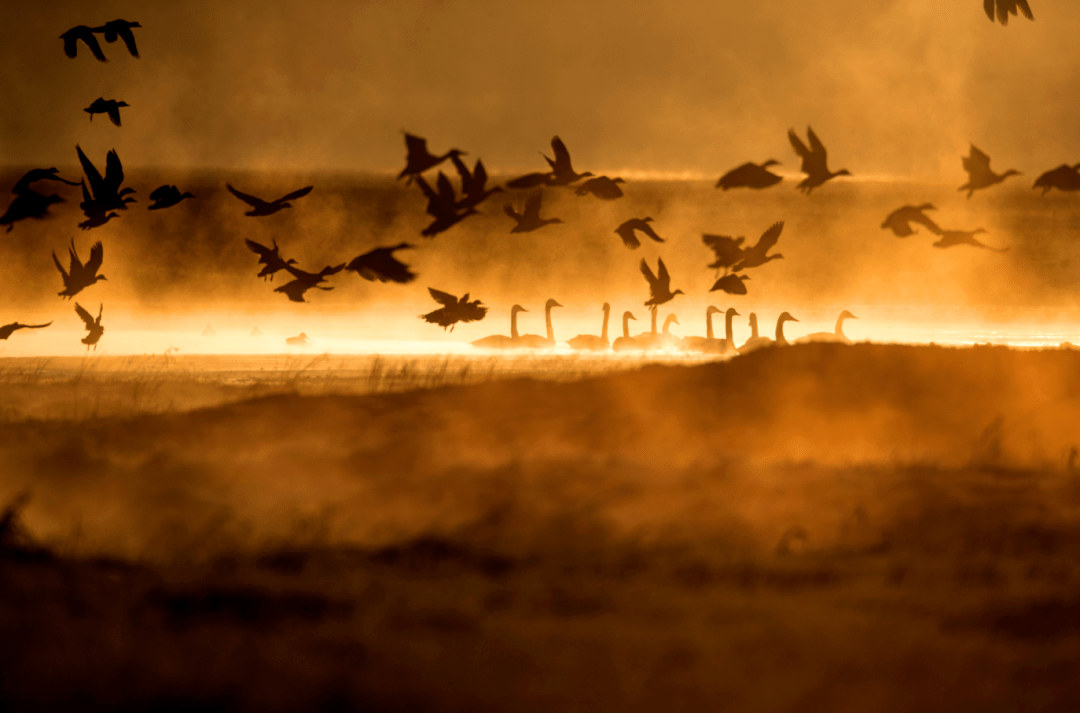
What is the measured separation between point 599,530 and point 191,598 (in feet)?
8.51

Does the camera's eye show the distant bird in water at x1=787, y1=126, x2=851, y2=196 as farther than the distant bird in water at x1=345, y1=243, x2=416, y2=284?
Yes

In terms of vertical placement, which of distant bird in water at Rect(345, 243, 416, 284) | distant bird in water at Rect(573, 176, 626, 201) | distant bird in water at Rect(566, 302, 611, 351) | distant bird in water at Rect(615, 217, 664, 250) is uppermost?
distant bird in water at Rect(573, 176, 626, 201)

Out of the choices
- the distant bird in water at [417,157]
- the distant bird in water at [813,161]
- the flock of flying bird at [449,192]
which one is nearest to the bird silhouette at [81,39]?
the flock of flying bird at [449,192]

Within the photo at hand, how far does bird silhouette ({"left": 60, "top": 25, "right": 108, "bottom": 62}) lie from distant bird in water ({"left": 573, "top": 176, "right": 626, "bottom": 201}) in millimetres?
5500

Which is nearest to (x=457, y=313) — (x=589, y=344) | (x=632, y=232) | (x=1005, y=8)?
(x=632, y=232)

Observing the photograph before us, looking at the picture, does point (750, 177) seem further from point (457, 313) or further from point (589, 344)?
point (589, 344)

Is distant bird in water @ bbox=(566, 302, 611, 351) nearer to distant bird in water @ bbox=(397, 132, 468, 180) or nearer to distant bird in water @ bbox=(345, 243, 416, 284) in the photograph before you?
distant bird in water @ bbox=(345, 243, 416, 284)

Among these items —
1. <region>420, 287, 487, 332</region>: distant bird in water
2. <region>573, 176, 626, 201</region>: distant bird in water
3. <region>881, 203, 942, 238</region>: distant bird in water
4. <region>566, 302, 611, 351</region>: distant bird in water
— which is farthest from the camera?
<region>566, 302, 611, 351</region>: distant bird in water

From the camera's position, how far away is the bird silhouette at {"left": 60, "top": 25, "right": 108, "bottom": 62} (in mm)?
10188

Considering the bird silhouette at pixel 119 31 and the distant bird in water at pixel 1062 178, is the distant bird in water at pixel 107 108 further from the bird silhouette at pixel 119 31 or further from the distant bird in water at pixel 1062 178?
the distant bird in water at pixel 1062 178

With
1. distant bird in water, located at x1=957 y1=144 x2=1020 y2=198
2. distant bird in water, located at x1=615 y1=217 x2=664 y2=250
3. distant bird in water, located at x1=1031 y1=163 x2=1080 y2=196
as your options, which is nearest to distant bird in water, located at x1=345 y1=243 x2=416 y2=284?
distant bird in water, located at x1=615 y1=217 x2=664 y2=250

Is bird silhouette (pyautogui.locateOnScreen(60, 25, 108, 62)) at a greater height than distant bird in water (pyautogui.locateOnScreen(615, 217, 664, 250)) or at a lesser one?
greater

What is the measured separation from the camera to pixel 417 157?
1026 cm

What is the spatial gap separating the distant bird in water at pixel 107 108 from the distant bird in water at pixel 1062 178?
10.8 m
